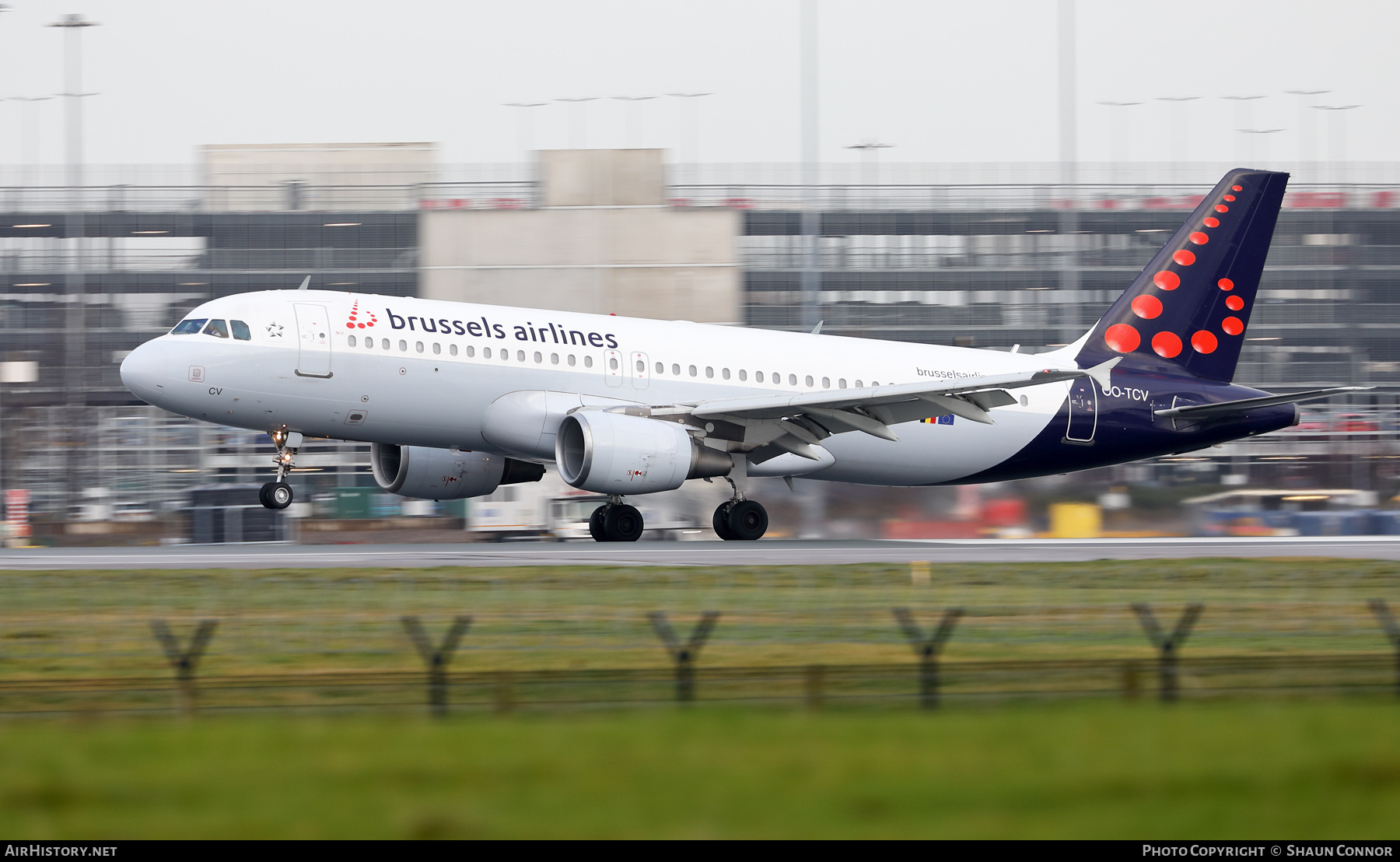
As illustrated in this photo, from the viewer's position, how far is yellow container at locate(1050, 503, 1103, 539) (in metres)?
35.7

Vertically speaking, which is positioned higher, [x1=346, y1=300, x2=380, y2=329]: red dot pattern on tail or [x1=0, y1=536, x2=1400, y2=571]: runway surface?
[x1=346, y1=300, x2=380, y2=329]: red dot pattern on tail

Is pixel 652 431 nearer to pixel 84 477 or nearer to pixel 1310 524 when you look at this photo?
pixel 1310 524

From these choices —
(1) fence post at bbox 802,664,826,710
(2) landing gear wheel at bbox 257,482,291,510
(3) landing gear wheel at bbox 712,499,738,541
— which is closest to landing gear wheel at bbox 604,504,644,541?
(3) landing gear wheel at bbox 712,499,738,541

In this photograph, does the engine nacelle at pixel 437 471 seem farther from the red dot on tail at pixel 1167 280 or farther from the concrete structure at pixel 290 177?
the concrete structure at pixel 290 177

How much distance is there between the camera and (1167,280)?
3459cm

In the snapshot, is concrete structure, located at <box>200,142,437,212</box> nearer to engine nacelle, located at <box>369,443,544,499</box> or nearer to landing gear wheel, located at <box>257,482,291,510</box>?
engine nacelle, located at <box>369,443,544,499</box>

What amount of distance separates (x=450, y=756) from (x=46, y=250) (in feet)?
272

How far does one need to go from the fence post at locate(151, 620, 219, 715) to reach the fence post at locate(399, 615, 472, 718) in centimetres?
170

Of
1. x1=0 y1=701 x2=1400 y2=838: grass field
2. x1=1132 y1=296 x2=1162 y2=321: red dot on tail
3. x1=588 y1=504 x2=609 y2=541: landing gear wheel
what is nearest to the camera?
x1=0 y1=701 x2=1400 y2=838: grass field

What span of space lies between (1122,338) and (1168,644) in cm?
2183

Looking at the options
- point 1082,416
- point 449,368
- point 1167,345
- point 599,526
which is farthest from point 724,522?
point 1167,345

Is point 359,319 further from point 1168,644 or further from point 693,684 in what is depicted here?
point 1168,644

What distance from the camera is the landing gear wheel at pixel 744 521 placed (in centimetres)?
3056

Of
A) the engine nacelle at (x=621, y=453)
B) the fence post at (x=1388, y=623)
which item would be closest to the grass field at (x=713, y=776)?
the fence post at (x=1388, y=623)
